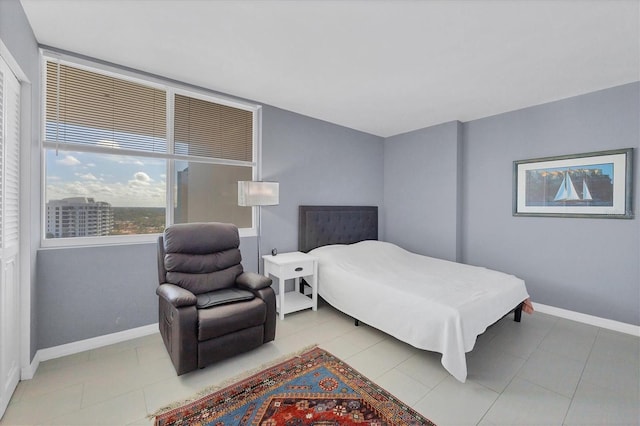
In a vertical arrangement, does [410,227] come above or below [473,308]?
above

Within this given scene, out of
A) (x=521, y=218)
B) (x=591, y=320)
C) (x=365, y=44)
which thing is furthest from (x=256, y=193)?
(x=591, y=320)

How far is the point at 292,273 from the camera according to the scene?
3154mm

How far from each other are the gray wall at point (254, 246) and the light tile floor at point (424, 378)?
27cm

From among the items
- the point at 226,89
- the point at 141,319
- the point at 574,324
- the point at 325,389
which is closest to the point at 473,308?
the point at 325,389

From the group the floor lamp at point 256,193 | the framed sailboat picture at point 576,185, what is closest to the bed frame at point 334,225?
the floor lamp at point 256,193

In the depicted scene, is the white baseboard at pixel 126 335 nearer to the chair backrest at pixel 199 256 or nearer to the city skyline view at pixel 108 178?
the chair backrest at pixel 199 256

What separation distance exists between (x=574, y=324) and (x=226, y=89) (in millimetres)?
4609

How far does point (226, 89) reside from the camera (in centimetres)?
310

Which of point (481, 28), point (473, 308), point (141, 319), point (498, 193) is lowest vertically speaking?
point (141, 319)

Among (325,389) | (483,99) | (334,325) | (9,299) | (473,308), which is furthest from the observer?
(483,99)

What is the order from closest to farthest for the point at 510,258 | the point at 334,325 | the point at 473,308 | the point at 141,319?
the point at 473,308 → the point at 141,319 → the point at 334,325 → the point at 510,258

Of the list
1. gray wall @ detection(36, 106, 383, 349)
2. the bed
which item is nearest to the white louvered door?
gray wall @ detection(36, 106, 383, 349)

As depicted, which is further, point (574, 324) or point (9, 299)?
point (574, 324)

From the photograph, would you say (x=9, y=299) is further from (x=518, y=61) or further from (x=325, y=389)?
(x=518, y=61)
